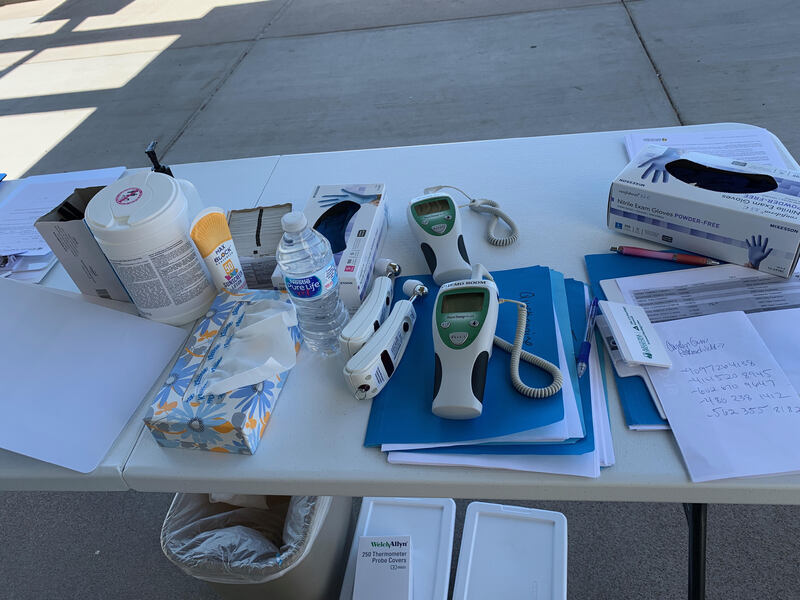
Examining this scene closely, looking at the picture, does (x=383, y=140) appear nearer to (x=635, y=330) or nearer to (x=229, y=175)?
(x=229, y=175)

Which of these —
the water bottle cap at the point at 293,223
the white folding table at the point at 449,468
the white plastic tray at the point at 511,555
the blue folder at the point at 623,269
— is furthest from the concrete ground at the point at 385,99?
the water bottle cap at the point at 293,223

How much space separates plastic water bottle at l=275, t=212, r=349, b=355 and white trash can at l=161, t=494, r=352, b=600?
39 cm

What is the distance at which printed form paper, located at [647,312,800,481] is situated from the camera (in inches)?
26.0

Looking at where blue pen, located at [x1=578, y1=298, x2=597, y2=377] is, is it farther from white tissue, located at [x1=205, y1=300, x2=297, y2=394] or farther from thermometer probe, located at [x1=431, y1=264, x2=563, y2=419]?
white tissue, located at [x1=205, y1=300, x2=297, y2=394]

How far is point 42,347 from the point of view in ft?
2.88

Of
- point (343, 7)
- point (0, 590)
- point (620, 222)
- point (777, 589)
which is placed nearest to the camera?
point (620, 222)

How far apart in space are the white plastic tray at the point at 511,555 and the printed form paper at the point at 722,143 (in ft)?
2.62

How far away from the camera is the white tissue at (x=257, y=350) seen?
77cm

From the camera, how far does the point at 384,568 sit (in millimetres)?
1208

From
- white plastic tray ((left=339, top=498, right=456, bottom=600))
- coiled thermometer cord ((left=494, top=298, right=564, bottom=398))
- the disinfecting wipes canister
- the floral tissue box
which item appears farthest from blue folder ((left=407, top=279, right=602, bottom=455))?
white plastic tray ((left=339, top=498, right=456, bottom=600))

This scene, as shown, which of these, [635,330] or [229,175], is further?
[229,175]

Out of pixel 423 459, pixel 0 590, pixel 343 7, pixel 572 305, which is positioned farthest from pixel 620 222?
pixel 343 7

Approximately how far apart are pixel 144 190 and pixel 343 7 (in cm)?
381

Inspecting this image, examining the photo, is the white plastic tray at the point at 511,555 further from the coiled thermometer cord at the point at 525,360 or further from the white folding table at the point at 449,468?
the coiled thermometer cord at the point at 525,360
